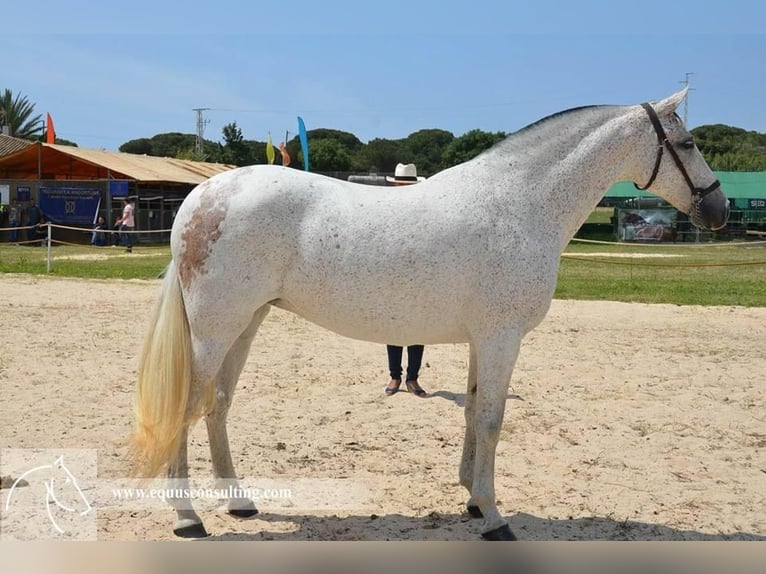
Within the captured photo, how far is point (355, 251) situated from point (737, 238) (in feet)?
111

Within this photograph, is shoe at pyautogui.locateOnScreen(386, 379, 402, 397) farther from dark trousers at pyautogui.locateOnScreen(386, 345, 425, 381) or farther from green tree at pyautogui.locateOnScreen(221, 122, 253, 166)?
green tree at pyautogui.locateOnScreen(221, 122, 253, 166)

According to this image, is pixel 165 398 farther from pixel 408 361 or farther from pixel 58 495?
pixel 408 361

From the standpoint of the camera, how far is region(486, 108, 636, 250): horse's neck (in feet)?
11.9

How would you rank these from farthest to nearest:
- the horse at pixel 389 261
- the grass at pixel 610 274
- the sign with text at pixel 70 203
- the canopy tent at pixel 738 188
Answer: the canopy tent at pixel 738 188
the sign with text at pixel 70 203
the grass at pixel 610 274
the horse at pixel 389 261

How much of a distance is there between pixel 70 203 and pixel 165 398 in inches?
955

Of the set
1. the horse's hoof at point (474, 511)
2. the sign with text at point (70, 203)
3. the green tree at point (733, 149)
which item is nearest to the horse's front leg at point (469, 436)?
the horse's hoof at point (474, 511)

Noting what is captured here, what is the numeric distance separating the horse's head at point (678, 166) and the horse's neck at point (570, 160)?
12cm

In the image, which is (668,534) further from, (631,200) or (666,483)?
→ (631,200)

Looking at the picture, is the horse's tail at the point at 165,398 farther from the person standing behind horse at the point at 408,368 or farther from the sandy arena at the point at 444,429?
the person standing behind horse at the point at 408,368

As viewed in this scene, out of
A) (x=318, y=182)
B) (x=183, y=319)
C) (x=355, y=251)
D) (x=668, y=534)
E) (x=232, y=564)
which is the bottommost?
(x=668, y=534)

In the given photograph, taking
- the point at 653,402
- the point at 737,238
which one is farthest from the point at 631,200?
the point at 653,402

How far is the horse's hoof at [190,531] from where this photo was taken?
3.46m

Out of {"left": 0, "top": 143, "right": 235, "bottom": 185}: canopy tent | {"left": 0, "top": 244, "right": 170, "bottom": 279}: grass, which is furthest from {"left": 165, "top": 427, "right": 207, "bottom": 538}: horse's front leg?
{"left": 0, "top": 143, "right": 235, "bottom": 185}: canopy tent

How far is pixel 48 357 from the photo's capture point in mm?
6887
